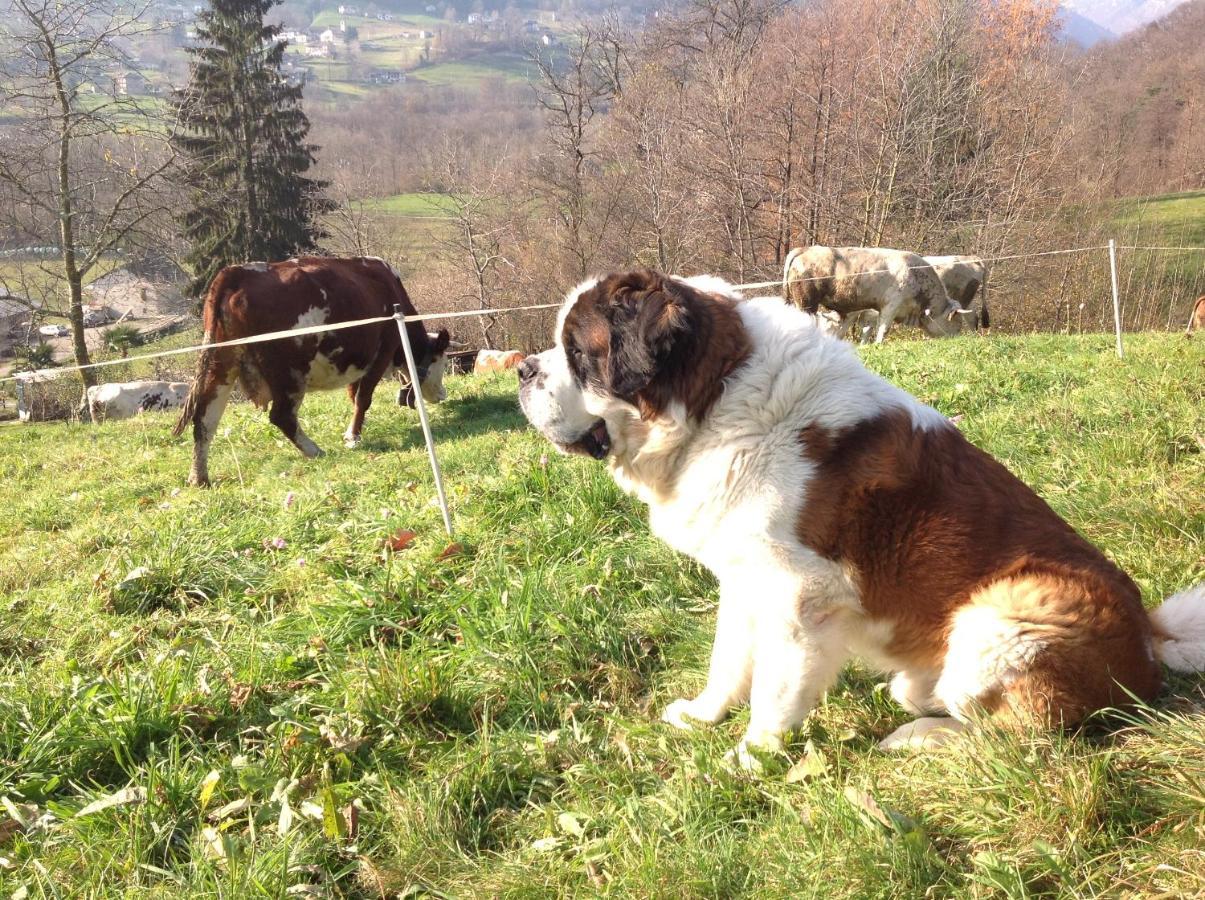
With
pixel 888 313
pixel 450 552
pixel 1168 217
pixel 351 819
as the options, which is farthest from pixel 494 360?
pixel 1168 217

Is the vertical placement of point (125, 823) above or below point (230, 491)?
above

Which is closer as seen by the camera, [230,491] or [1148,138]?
[230,491]

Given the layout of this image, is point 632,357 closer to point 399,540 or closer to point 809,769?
point 809,769

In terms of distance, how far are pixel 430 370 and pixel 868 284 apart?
440 inches

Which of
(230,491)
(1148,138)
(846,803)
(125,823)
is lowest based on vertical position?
(230,491)

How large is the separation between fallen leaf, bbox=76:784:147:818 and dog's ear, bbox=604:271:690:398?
85.7 inches

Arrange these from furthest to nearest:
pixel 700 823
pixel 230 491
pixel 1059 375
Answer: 1. pixel 1059 375
2. pixel 230 491
3. pixel 700 823

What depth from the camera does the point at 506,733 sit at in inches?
114

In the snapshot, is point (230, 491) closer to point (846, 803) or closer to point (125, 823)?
point (125, 823)

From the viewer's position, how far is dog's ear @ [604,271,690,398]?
266 centimetres

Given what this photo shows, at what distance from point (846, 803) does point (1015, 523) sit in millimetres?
1128

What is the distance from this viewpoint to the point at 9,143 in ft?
64.4

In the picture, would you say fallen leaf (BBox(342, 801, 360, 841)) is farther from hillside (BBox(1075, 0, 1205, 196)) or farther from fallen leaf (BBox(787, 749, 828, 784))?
hillside (BBox(1075, 0, 1205, 196))

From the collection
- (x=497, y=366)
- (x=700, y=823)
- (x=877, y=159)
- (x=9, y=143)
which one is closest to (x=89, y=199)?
(x=9, y=143)
